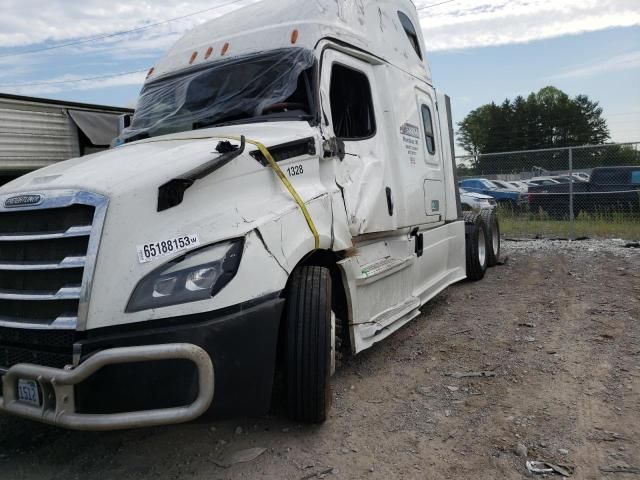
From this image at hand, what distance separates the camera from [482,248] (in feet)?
29.7

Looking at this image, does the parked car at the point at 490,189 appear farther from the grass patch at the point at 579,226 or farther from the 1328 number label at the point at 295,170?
the 1328 number label at the point at 295,170

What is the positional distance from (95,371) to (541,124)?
73.1 m

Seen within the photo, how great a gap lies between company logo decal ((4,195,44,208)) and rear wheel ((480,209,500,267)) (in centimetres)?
765

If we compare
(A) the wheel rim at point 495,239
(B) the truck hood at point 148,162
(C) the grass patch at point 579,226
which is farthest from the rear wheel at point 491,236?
(B) the truck hood at point 148,162

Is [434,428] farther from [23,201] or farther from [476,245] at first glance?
[476,245]

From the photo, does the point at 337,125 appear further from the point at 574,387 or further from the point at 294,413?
the point at 574,387

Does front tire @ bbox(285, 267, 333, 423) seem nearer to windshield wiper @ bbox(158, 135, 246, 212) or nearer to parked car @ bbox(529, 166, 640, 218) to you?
windshield wiper @ bbox(158, 135, 246, 212)

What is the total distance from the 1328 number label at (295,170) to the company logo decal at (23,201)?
1.51 meters

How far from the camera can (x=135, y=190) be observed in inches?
116

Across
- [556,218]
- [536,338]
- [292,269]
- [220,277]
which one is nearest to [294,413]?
[292,269]

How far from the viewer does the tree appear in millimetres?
66875

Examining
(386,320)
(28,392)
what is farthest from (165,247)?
(386,320)

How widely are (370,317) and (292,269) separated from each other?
4.64 ft

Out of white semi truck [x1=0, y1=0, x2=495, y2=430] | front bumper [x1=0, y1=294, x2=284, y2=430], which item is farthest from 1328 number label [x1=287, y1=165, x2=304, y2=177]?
front bumper [x1=0, y1=294, x2=284, y2=430]
